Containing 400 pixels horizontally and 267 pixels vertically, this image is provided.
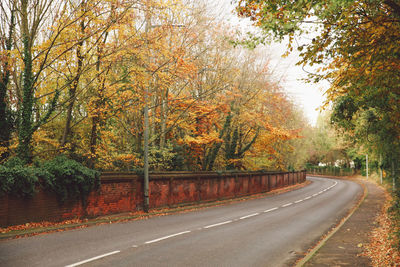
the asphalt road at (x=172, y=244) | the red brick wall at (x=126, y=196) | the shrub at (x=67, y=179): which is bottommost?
the asphalt road at (x=172, y=244)

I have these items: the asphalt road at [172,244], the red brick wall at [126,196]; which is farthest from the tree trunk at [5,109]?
the asphalt road at [172,244]

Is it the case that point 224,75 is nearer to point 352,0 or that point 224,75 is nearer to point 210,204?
point 210,204

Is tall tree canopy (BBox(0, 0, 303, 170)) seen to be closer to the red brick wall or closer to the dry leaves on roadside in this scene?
the red brick wall

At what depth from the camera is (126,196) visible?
640 inches

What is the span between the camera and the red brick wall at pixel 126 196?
38.6 feet

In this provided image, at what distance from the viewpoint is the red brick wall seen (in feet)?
38.6

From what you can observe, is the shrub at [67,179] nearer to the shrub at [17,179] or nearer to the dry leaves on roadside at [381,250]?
the shrub at [17,179]

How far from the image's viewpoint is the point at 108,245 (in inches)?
363

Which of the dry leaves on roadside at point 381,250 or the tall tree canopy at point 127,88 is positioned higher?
the tall tree canopy at point 127,88

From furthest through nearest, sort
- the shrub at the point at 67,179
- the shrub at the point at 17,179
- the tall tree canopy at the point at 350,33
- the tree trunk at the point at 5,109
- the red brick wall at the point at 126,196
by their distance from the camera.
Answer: the tree trunk at the point at 5,109, the shrub at the point at 67,179, the red brick wall at the point at 126,196, the shrub at the point at 17,179, the tall tree canopy at the point at 350,33

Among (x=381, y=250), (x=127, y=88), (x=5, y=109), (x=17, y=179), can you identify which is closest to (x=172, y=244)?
(x=381, y=250)

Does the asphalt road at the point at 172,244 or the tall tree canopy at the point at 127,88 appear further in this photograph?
the tall tree canopy at the point at 127,88

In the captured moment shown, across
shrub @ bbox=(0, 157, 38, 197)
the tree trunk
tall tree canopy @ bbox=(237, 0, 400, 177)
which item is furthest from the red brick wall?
tall tree canopy @ bbox=(237, 0, 400, 177)

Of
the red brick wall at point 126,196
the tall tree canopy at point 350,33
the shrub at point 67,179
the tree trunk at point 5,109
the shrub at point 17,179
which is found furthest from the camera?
the tree trunk at point 5,109
